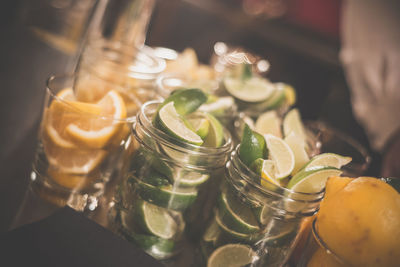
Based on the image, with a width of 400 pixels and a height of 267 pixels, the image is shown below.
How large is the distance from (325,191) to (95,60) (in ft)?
1.92

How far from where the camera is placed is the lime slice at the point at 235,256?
55 centimetres

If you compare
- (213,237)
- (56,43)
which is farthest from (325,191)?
(56,43)

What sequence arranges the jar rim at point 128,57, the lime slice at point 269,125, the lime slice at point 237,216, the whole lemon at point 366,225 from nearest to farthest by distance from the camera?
1. the whole lemon at point 366,225
2. the lime slice at point 237,216
3. the lime slice at point 269,125
4. the jar rim at point 128,57

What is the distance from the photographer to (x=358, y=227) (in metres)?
0.44

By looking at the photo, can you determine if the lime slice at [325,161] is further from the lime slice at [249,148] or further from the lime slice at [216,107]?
the lime slice at [216,107]

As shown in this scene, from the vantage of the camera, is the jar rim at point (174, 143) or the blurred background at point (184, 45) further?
the blurred background at point (184, 45)

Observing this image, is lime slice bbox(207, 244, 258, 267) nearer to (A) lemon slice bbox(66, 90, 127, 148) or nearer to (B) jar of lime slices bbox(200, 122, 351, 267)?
(B) jar of lime slices bbox(200, 122, 351, 267)

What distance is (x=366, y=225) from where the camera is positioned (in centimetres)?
44

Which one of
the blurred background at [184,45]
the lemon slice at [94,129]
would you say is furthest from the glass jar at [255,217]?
the blurred background at [184,45]

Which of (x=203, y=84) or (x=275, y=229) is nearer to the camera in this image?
(x=275, y=229)

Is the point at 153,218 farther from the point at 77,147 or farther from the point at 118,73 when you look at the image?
the point at 118,73

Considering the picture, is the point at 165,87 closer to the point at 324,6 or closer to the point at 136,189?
the point at 136,189

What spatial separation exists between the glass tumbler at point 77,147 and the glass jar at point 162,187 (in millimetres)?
57

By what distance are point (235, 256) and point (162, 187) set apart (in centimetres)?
15
